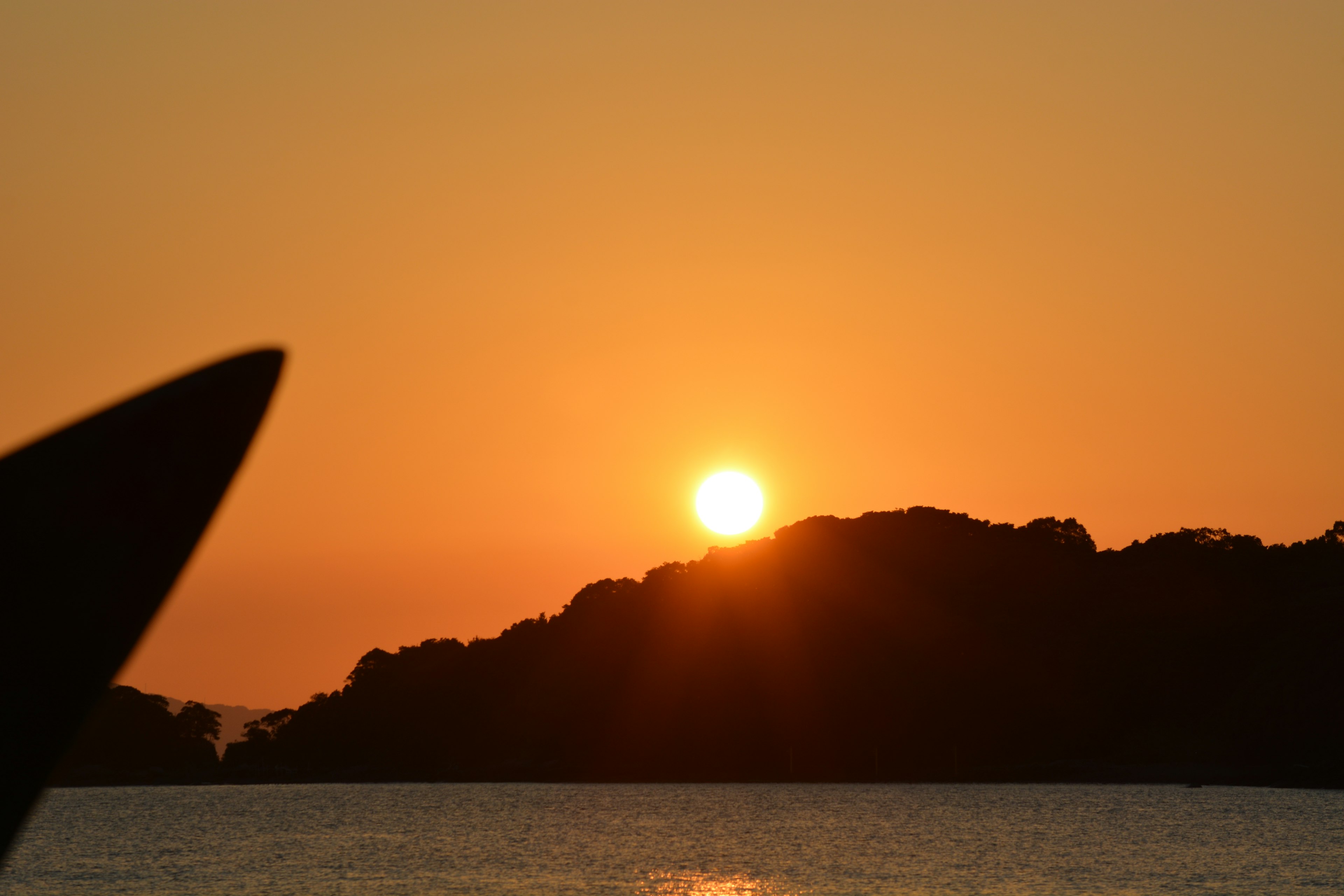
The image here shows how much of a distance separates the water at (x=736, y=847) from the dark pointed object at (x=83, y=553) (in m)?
57.8

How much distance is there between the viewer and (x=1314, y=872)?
7969cm

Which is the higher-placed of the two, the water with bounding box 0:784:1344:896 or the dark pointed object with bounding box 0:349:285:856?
the water with bounding box 0:784:1344:896

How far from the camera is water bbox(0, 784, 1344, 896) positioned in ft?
263

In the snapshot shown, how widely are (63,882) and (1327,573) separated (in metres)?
181

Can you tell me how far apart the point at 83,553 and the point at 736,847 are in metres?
107

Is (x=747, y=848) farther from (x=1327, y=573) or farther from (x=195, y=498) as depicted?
(x=1327, y=573)

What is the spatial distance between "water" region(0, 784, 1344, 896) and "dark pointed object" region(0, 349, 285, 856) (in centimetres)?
5779

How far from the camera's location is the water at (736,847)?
80062 mm

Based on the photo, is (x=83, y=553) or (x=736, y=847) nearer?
(x=83, y=553)

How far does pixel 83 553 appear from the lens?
5516 millimetres

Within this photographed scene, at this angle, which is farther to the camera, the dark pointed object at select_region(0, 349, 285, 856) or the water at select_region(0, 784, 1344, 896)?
the water at select_region(0, 784, 1344, 896)

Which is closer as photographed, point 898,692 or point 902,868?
point 902,868

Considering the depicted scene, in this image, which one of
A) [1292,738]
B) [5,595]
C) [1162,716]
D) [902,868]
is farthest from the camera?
[1162,716]

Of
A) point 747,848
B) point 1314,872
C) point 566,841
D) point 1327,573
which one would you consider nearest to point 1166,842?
point 1314,872
